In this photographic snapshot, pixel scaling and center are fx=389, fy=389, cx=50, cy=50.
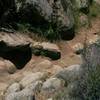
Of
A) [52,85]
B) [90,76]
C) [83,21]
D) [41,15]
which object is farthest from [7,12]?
[90,76]

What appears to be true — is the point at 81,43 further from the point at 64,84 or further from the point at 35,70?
the point at 64,84

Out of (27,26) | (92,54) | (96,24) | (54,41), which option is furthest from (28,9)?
(92,54)

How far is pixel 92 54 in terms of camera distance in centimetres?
561

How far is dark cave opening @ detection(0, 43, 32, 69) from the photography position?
7.68 m

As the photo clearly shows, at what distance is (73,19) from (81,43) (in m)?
0.67

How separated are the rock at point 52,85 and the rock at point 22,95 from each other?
27cm

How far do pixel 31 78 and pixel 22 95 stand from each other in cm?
78

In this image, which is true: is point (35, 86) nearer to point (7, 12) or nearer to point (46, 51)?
point (46, 51)

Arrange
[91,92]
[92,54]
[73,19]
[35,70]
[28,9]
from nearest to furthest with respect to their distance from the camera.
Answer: [91,92]
[92,54]
[35,70]
[28,9]
[73,19]

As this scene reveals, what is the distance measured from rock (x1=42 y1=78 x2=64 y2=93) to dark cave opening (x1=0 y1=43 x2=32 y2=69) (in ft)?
5.02

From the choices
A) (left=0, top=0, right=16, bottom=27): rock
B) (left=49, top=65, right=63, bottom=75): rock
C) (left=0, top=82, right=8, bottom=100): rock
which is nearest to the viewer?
(left=0, top=82, right=8, bottom=100): rock

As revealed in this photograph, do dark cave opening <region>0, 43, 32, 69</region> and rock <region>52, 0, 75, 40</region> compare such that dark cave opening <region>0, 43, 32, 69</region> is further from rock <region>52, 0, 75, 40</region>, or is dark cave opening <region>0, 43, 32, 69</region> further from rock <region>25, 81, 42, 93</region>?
rock <region>25, 81, 42, 93</region>

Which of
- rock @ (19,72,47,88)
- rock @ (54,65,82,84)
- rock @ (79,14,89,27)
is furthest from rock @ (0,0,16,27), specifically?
rock @ (54,65,82,84)

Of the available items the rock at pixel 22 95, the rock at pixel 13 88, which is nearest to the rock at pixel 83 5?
the rock at pixel 13 88
